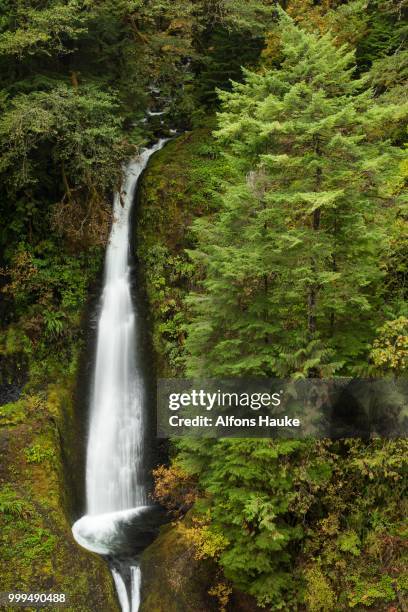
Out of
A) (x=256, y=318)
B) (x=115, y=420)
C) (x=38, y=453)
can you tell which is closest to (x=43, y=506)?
(x=38, y=453)

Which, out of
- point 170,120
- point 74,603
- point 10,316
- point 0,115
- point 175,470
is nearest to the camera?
point 74,603

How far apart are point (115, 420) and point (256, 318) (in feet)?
18.5

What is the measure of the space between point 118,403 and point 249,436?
17.3 feet

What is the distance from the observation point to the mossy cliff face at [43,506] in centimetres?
980

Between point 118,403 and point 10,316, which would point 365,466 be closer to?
point 118,403

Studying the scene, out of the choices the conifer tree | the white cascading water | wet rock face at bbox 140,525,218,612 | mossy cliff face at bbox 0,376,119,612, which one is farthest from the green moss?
the conifer tree

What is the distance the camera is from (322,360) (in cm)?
862

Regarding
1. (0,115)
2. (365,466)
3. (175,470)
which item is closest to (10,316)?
(0,115)

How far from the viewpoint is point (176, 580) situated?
9.88 m

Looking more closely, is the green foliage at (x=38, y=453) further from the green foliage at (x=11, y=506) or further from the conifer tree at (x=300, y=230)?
the conifer tree at (x=300, y=230)

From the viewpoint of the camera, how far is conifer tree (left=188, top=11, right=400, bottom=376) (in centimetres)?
819

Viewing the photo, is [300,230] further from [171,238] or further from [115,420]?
[115,420]

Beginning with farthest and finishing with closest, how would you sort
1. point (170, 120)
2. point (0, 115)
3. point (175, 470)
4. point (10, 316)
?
point (170, 120)
point (10, 316)
point (0, 115)
point (175, 470)

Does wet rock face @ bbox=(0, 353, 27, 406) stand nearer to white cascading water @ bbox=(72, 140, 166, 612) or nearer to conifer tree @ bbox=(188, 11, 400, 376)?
white cascading water @ bbox=(72, 140, 166, 612)
